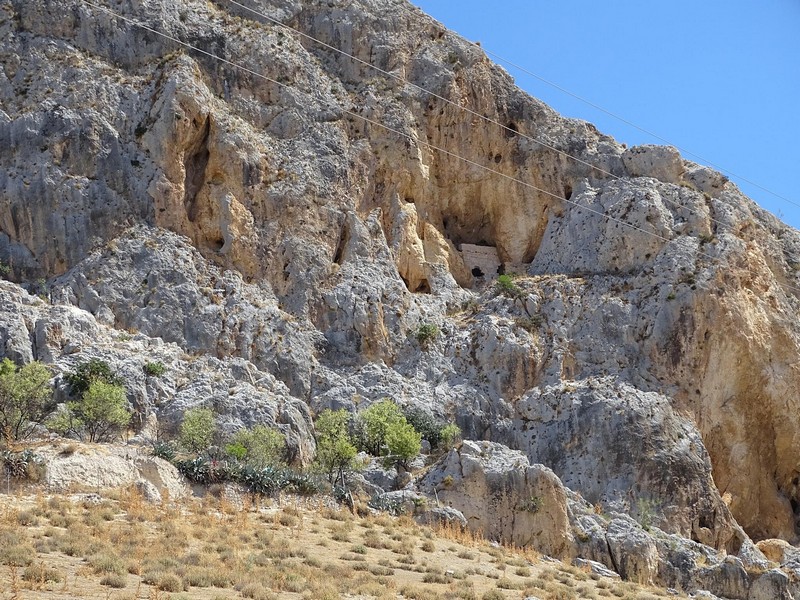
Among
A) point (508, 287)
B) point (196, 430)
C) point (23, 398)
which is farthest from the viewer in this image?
point (508, 287)

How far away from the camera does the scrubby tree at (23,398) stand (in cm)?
3838

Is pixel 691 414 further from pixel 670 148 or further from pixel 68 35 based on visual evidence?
pixel 68 35

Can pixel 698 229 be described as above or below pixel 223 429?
above

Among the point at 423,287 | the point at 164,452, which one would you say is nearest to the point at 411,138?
the point at 423,287

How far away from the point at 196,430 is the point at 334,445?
585 cm

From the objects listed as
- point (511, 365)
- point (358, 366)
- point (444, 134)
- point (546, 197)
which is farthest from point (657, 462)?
point (444, 134)

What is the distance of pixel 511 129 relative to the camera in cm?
6419

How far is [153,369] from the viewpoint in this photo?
1762 inches

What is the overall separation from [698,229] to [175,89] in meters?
27.8

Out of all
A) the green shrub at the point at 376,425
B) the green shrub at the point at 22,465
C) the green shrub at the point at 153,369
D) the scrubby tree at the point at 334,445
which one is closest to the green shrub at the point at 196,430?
the green shrub at the point at 153,369

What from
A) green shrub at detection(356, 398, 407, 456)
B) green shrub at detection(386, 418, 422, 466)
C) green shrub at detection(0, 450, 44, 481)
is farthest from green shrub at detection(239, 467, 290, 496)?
green shrub at detection(356, 398, 407, 456)

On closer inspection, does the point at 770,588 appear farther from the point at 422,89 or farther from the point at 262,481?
the point at 422,89

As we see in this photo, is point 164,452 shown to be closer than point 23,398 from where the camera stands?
Yes

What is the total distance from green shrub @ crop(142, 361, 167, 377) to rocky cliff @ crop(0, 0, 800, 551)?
0.64 m
